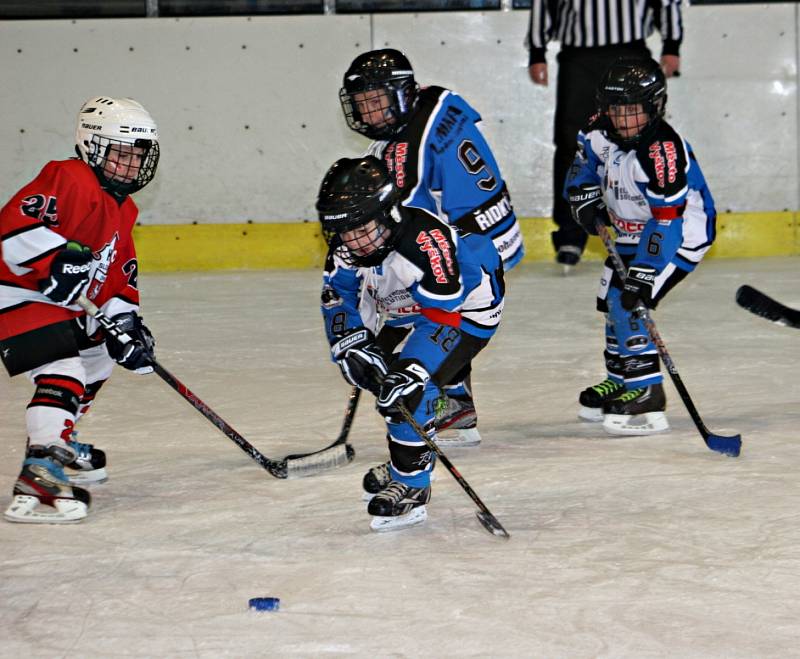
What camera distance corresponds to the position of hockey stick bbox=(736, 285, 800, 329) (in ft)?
10.3

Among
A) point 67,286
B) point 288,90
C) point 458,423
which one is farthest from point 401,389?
point 288,90

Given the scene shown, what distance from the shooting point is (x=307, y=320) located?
517 centimetres

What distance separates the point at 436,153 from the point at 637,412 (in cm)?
88

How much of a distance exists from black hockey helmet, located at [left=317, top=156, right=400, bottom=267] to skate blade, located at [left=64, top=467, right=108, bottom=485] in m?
0.85

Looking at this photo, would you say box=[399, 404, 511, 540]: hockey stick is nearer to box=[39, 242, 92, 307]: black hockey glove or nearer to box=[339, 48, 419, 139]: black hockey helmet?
box=[39, 242, 92, 307]: black hockey glove

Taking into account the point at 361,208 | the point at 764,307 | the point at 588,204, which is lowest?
the point at 764,307

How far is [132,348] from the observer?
8.83ft

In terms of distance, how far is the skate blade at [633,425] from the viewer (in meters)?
3.26

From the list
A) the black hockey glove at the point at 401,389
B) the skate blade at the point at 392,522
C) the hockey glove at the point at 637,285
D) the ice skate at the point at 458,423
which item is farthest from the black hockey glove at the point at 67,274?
the hockey glove at the point at 637,285

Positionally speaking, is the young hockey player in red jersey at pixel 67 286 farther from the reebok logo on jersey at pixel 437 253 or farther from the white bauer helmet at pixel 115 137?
the reebok logo on jersey at pixel 437 253

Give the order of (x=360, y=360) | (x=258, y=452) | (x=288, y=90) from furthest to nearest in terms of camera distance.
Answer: (x=288, y=90), (x=258, y=452), (x=360, y=360)

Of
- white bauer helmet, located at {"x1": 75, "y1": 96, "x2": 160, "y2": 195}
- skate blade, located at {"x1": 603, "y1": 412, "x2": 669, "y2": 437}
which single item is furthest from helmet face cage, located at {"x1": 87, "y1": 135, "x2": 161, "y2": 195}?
skate blade, located at {"x1": 603, "y1": 412, "x2": 669, "y2": 437}

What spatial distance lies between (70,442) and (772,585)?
154 centimetres

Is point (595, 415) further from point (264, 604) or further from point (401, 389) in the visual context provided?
point (264, 604)
